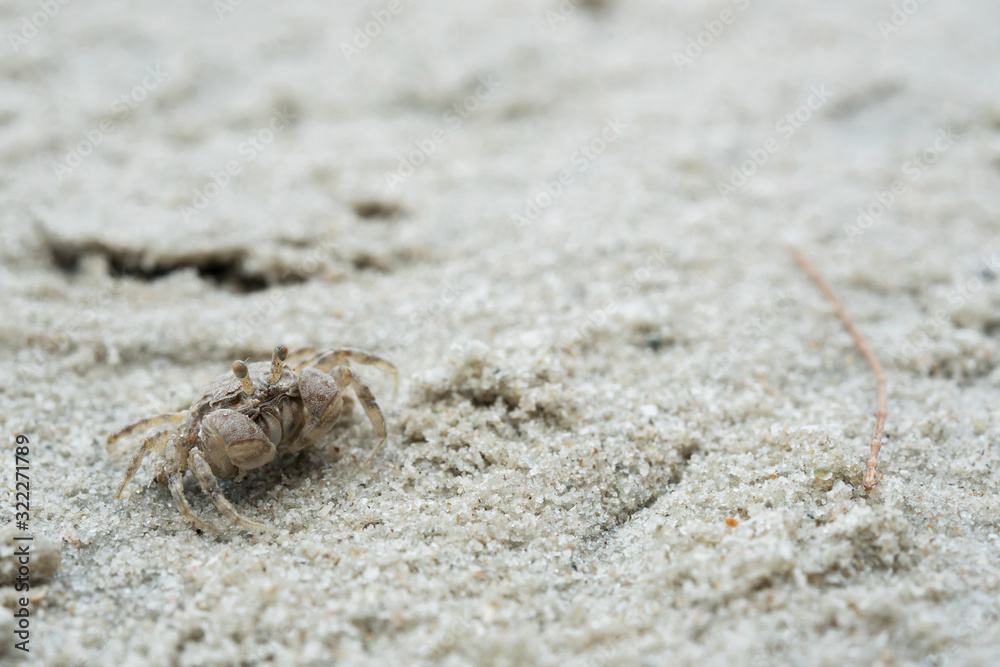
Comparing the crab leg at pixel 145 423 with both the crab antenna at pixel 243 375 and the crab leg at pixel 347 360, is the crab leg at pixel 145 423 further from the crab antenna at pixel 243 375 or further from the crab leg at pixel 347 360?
the crab leg at pixel 347 360

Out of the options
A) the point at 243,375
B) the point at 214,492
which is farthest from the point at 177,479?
the point at 243,375

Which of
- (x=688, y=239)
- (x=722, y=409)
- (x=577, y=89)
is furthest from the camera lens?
(x=577, y=89)

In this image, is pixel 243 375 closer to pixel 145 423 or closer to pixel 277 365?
pixel 277 365

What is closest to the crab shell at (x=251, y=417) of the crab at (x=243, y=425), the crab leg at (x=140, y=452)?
the crab at (x=243, y=425)

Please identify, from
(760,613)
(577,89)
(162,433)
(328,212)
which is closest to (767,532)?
(760,613)

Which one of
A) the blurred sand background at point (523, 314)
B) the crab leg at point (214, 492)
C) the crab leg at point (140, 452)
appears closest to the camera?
the blurred sand background at point (523, 314)

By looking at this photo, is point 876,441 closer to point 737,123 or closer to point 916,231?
point 916,231
